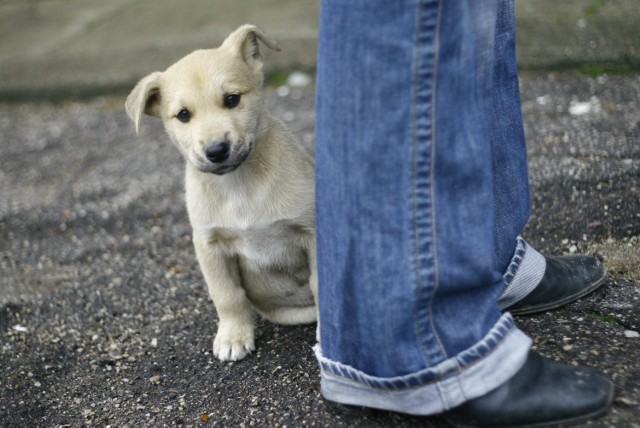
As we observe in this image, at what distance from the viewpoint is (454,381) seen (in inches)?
68.1

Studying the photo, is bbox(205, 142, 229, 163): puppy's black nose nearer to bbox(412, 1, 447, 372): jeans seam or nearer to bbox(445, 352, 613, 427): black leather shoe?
A: bbox(412, 1, 447, 372): jeans seam

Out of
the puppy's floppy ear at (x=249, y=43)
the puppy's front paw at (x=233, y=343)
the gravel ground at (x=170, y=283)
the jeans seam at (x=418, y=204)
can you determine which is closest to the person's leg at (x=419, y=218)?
the jeans seam at (x=418, y=204)

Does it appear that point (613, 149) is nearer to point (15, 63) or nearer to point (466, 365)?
point (466, 365)

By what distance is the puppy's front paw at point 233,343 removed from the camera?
2.52 metres

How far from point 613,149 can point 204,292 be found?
2.18 m

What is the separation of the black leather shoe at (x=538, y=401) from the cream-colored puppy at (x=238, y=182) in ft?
2.89

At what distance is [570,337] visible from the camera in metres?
2.21

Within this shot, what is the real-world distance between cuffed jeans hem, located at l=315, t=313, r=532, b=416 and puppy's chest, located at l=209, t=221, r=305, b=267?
2.28 ft

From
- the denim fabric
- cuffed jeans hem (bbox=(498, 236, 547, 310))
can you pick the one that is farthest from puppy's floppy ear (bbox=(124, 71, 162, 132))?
cuffed jeans hem (bbox=(498, 236, 547, 310))

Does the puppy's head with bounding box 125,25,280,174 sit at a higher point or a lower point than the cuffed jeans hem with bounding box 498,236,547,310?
higher

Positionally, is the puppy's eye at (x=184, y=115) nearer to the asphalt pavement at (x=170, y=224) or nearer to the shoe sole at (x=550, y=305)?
the asphalt pavement at (x=170, y=224)

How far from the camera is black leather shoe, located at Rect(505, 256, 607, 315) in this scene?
2.38m

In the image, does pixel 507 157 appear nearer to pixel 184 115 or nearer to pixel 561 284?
pixel 561 284

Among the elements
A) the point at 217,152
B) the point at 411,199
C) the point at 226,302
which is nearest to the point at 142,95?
the point at 217,152
